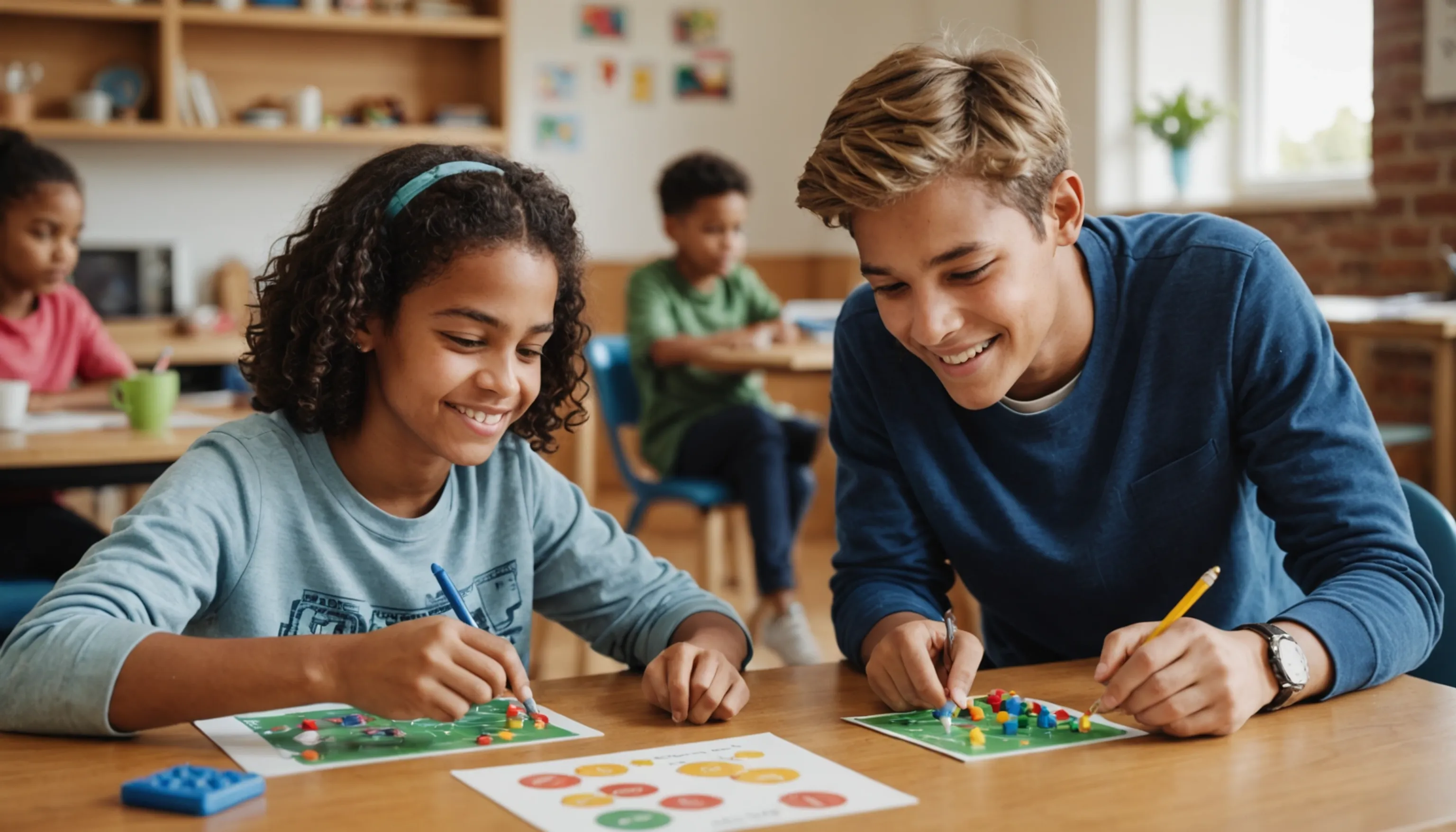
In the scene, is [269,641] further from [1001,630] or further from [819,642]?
[819,642]

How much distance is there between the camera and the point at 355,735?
3.43 feet

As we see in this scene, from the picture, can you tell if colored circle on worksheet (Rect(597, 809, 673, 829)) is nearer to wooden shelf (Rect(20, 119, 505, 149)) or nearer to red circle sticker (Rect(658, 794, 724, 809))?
red circle sticker (Rect(658, 794, 724, 809))

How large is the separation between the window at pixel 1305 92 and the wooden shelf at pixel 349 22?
282 cm

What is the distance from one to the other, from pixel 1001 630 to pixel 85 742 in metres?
0.93

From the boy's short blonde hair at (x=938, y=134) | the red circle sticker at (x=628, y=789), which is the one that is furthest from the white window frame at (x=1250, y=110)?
the red circle sticker at (x=628, y=789)

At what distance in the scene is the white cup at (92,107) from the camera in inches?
201

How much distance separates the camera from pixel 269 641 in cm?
108

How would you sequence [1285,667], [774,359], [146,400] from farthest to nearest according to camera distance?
[774,359] < [146,400] < [1285,667]

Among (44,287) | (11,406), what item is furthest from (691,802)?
(44,287)

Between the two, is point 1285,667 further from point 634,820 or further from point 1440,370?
point 1440,370

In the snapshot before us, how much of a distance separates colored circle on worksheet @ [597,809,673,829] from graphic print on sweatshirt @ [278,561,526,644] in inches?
16.4

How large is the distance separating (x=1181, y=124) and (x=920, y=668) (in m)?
4.64

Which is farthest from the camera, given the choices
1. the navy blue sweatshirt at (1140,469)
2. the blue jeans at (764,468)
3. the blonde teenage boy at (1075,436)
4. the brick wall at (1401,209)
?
the brick wall at (1401,209)

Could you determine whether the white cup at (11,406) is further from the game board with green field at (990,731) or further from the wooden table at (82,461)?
the game board with green field at (990,731)
